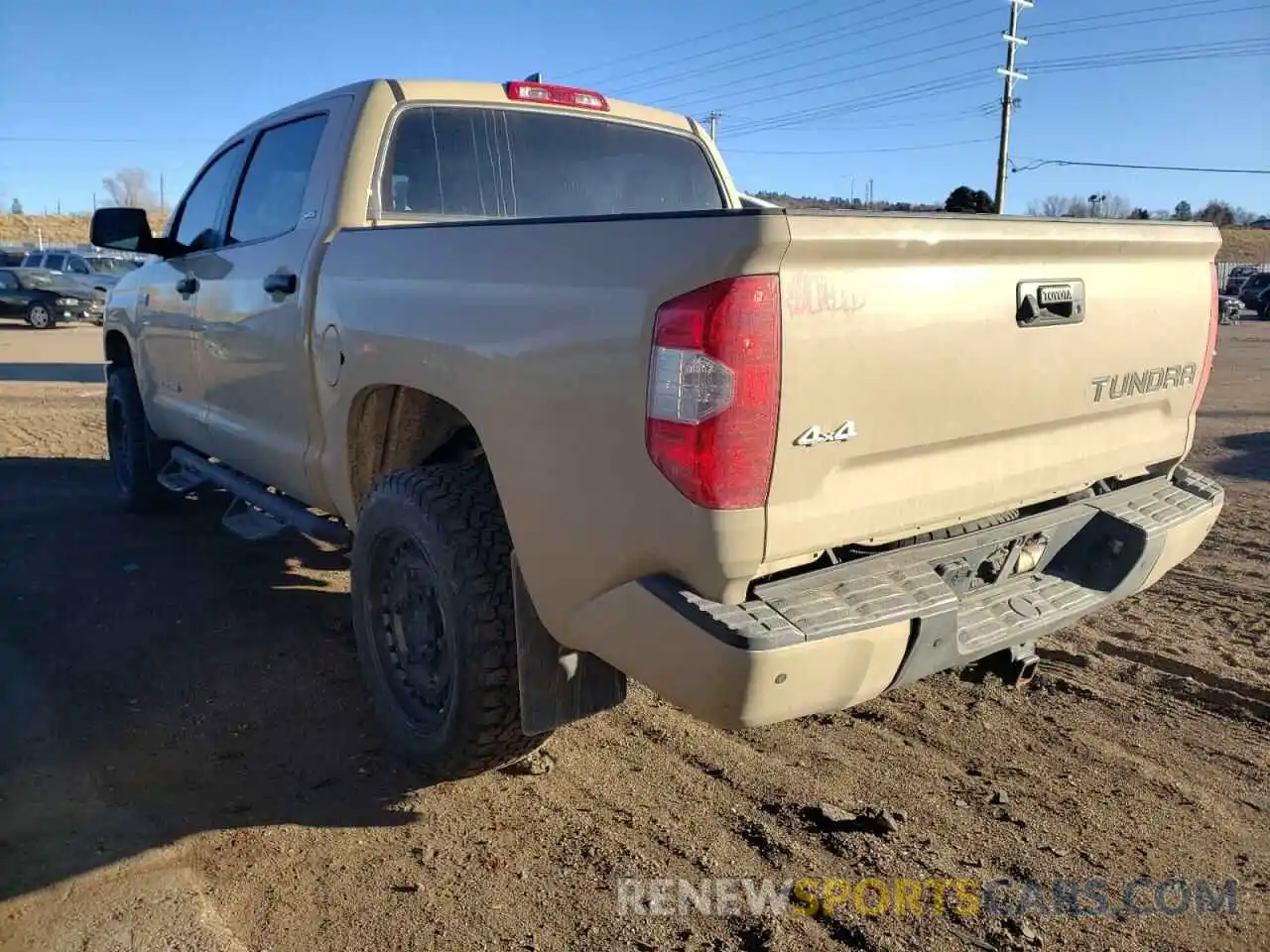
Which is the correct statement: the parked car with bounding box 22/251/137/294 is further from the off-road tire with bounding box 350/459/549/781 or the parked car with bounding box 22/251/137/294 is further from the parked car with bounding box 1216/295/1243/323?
the parked car with bounding box 1216/295/1243/323

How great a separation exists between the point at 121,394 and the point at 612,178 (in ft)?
12.5

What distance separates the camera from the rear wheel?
23172 mm

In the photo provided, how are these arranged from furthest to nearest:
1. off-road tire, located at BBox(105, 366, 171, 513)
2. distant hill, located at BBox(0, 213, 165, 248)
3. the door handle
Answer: distant hill, located at BBox(0, 213, 165, 248) < off-road tire, located at BBox(105, 366, 171, 513) < the door handle

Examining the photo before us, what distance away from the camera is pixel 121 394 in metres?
6.45

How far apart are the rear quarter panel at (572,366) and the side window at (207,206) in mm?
2313

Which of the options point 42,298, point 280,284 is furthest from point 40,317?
point 280,284

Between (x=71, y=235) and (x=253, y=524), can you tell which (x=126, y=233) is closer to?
(x=253, y=524)

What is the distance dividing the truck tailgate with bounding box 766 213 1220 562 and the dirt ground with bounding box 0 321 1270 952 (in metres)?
1.00

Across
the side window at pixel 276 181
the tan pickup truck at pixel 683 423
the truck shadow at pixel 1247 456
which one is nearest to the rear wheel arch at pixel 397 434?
the tan pickup truck at pixel 683 423

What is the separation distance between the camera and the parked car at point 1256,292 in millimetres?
37094

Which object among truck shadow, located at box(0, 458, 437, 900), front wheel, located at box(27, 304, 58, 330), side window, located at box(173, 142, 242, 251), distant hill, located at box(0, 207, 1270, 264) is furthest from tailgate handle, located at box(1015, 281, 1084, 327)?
distant hill, located at box(0, 207, 1270, 264)

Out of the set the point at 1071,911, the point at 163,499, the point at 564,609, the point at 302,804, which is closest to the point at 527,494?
the point at 564,609

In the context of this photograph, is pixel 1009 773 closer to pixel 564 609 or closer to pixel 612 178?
pixel 564 609

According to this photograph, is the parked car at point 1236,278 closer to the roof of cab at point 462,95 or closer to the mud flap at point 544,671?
the roof of cab at point 462,95
